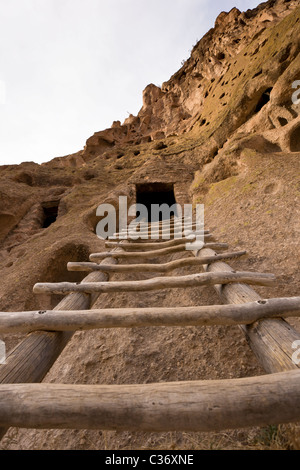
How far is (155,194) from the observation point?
648 centimetres

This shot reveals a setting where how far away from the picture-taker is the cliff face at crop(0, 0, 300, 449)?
1413mm

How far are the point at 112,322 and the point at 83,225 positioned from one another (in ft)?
11.4

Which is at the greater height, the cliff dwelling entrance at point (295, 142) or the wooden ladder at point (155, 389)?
the cliff dwelling entrance at point (295, 142)

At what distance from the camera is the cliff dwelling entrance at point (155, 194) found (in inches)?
232

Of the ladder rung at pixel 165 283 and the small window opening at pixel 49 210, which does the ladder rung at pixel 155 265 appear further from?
the small window opening at pixel 49 210

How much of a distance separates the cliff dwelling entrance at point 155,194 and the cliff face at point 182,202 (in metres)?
0.20

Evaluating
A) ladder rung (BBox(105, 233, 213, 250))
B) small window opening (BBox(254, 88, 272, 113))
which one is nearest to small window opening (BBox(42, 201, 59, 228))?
ladder rung (BBox(105, 233, 213, 250))

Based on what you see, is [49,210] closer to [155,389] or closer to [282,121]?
[282,121]

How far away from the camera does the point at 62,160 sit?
14078mm

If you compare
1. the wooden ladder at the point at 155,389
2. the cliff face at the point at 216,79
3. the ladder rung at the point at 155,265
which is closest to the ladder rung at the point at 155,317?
the wooden ladder at the point at 155,389

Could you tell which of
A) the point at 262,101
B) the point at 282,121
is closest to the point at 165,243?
the point at 282,121

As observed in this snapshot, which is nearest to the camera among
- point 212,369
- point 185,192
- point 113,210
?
point 212,369

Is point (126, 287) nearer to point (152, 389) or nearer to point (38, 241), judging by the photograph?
point (152, 389)
